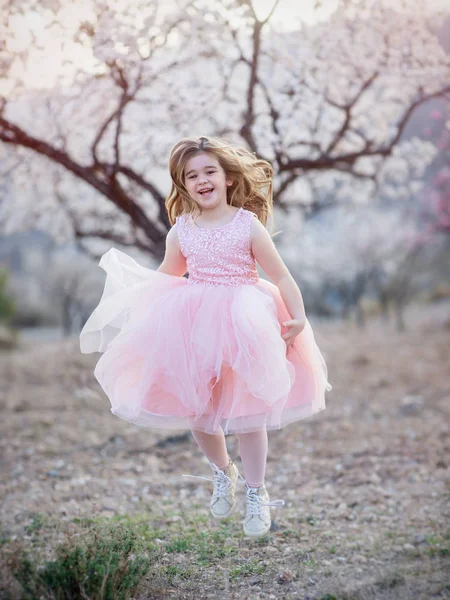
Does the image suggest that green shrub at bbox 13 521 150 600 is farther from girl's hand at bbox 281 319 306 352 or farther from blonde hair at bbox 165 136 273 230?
blonde hair at bbox 165 136 273 230

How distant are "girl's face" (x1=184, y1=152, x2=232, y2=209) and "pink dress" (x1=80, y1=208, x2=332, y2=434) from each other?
0.12 metres

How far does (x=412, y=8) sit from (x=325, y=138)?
983 mm

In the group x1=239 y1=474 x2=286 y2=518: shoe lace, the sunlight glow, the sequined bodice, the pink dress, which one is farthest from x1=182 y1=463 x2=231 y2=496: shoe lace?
the sunlight glow

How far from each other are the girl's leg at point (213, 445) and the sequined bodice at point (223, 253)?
649mm

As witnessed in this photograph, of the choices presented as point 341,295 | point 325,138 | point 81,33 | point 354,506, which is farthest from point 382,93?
point 341,295

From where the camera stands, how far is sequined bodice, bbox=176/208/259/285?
8.66 ft

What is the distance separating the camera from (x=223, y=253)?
104 inches

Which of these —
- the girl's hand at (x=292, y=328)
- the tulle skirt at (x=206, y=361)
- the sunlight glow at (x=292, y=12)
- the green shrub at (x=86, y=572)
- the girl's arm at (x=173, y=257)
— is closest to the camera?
the green shrub at (x=86, y=572)

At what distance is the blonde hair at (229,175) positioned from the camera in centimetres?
271

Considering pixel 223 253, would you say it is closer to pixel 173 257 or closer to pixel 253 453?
pixel 173 257

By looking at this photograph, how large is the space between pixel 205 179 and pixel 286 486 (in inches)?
94.3

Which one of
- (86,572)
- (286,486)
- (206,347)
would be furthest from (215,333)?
(286,486)

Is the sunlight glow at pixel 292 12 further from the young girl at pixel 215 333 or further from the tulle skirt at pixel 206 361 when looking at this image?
the tulle skirt at pixel 206 361

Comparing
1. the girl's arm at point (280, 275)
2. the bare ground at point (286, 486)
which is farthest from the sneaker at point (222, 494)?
the girl's arm at point (280, 275)
